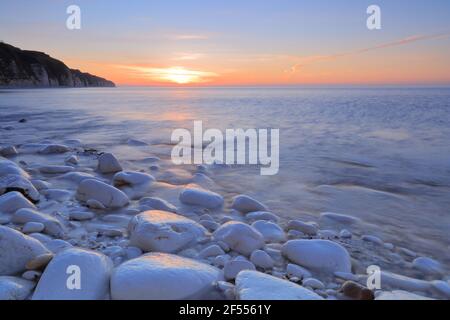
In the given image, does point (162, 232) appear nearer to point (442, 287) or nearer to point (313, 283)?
point (313, 283)

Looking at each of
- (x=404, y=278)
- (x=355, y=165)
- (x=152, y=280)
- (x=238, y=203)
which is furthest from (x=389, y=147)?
(x=152, y=280)

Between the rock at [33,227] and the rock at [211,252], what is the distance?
1611mm

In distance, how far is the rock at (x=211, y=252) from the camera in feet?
9.96

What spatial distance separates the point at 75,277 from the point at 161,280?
0.60 metres

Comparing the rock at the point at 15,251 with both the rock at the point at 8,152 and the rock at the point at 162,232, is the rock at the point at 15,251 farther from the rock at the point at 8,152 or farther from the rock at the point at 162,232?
the rock at the point at 8,152

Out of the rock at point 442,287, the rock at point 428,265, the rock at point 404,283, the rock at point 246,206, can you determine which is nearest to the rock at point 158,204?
the rock at point 246,206

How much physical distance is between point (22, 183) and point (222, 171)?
11.0 ft

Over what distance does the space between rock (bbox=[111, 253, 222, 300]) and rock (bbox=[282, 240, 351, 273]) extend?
31.4 inches

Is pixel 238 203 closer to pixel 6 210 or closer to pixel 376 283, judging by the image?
pixel 376 283

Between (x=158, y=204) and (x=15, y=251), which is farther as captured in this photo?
(x=158, y=204)

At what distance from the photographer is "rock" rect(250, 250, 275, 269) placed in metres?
2.92

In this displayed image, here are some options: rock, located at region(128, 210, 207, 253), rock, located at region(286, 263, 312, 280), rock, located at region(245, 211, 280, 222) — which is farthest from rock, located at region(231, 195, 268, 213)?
rock, located at region(286, 263, 312, 280)

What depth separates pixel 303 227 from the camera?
3.78m

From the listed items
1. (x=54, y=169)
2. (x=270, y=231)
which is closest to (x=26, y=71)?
(x=54, y=169)
